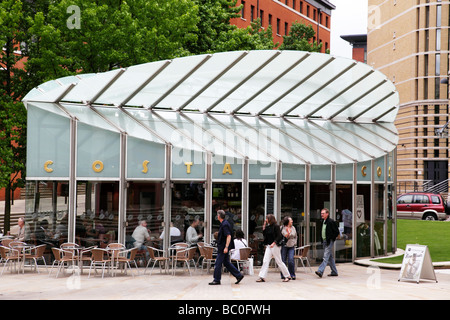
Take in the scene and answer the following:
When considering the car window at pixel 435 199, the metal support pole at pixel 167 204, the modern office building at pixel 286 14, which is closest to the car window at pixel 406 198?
the car window at pixel 435 199

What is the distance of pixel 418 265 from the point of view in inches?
533

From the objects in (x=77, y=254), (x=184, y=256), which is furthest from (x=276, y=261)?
(x=77, y=254)

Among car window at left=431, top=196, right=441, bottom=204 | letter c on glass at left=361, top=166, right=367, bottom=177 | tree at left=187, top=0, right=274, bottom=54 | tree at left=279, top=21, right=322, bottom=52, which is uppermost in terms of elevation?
tree at left=279, top=21, right=322, bottom=52

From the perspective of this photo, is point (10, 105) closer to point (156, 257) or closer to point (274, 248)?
point (156, 257)

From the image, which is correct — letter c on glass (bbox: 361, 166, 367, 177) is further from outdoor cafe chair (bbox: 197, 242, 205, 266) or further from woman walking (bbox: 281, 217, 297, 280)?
outdoor cafe chair (bbox: 197, 242, 205, 266)

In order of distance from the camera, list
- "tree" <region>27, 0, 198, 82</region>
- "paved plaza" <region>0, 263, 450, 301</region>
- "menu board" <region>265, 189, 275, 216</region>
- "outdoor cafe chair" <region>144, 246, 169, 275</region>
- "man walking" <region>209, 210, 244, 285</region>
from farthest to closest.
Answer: "tree" <region>27, 0, 198, 82</region> → "menu board" <region>265, 189, 275, 216</region> → "outdoor cafe chair" <region>144, 246, 169, 275</region> → "man walking" <region>209, 210, 244, 285</region> → "paved plaza" <region>0, 263, 450, 301</region>

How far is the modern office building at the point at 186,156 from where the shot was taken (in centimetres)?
1577

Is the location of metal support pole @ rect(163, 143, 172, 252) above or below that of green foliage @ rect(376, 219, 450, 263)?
above

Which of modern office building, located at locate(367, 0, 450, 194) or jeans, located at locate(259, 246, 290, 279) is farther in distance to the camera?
modern office building, located at locate(367, 0, 450, 194)

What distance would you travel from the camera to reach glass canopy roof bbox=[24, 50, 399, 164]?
1557 centimetres

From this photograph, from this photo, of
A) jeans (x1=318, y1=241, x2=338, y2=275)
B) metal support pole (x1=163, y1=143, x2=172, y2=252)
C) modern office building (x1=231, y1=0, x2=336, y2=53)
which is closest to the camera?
jeans (x1=318, y1=241, x2=338, y2=275)

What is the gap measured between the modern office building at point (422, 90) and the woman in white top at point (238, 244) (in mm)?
44027

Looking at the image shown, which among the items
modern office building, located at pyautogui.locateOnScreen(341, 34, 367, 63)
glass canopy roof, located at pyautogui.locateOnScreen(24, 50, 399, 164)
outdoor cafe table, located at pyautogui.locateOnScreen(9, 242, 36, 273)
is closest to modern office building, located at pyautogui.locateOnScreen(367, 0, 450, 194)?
modern office building, located at pyautogui.locateOnScreen(341, 34, 367, 63)

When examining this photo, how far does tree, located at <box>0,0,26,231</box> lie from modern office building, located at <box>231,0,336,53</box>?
33.3 m
